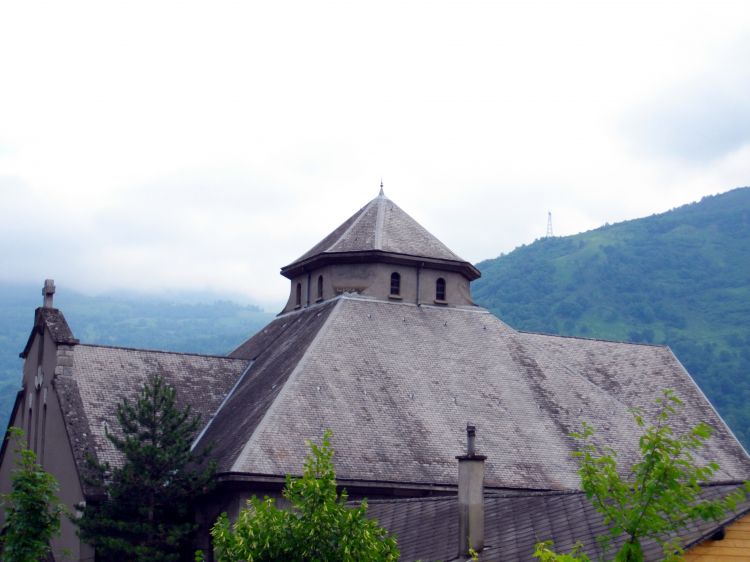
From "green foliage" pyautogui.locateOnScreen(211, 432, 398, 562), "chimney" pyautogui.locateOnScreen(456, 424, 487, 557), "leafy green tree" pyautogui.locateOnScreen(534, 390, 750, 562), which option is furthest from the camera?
"chimney" pyautogui.locateOnScreen(456, 424, 487, 557)

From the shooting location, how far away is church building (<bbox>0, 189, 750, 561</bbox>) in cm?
3522

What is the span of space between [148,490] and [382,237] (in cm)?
1467

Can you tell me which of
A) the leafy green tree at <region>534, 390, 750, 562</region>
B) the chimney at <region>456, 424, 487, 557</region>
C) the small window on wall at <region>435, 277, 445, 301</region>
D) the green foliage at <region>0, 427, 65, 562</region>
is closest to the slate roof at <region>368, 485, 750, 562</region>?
the chimney at <region>456, 424, 487, 557</region>

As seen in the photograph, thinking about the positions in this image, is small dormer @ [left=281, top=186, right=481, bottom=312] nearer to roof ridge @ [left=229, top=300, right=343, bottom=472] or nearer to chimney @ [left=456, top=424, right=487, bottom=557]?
roof ridge @ [left=229, top=300, right=343, bottom=472]

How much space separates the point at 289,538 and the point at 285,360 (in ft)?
66.8

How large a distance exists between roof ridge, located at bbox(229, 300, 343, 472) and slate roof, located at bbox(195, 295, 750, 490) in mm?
46

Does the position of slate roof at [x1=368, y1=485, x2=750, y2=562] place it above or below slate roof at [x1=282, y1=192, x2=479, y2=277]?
below

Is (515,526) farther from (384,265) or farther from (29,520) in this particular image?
(384,265)

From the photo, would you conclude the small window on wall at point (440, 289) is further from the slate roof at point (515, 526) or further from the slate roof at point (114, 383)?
the slate roof at point (515, 526)

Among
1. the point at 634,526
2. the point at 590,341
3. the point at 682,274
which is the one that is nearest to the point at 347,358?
the point at 590,341

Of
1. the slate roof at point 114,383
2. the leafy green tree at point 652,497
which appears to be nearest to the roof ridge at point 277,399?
the slate roof at point 114,383

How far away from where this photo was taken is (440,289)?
148 feet

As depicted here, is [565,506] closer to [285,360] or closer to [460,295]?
[285,360]

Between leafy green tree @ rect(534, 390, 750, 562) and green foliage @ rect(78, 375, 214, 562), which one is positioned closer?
leafy green tree @ rect(534, 390, 750, 562)
